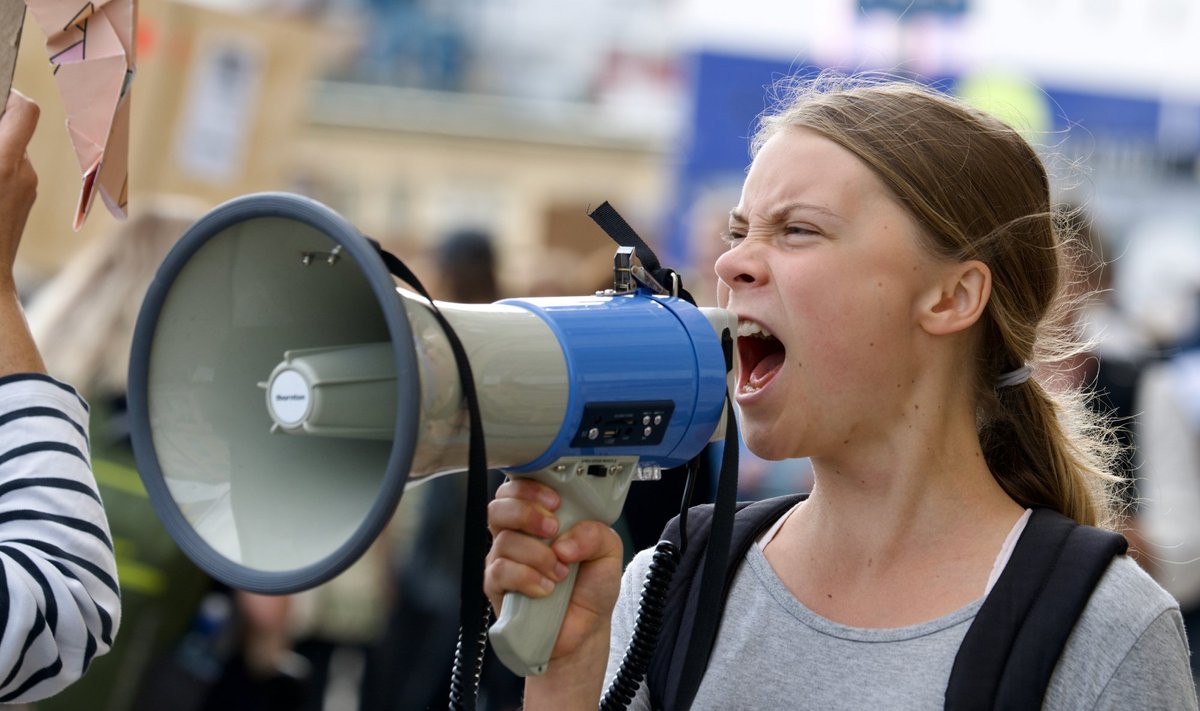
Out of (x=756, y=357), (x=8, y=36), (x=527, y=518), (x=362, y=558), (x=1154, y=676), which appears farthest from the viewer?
(x=362, y=558)

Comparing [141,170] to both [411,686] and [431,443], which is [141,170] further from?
[431,443]

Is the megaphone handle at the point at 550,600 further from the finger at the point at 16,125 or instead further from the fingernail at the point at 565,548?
the finger at the point at 16,125

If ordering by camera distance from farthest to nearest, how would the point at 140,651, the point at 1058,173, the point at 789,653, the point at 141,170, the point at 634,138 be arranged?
the point at 634,138, the point at 141,170, the point at 140,651, the point at 1058,173, the point at 789,653

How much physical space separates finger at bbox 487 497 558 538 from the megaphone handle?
0.02 m

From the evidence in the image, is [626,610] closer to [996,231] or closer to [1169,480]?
[996,231]

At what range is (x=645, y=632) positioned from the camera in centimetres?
181

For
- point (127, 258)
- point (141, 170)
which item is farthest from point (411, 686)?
point (141, 170)

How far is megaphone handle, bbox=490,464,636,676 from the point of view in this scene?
5.49ft

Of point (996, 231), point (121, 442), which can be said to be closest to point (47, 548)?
point (996, 231)

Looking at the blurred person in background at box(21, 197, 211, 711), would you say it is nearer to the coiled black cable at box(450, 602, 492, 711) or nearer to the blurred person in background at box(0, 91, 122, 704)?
the blurred person in background at box(0, 91, 122, 704)

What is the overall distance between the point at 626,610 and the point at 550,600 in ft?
0.89

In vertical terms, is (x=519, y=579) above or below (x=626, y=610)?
above

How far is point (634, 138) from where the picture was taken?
30328 mm

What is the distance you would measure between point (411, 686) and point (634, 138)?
88.0 ft
